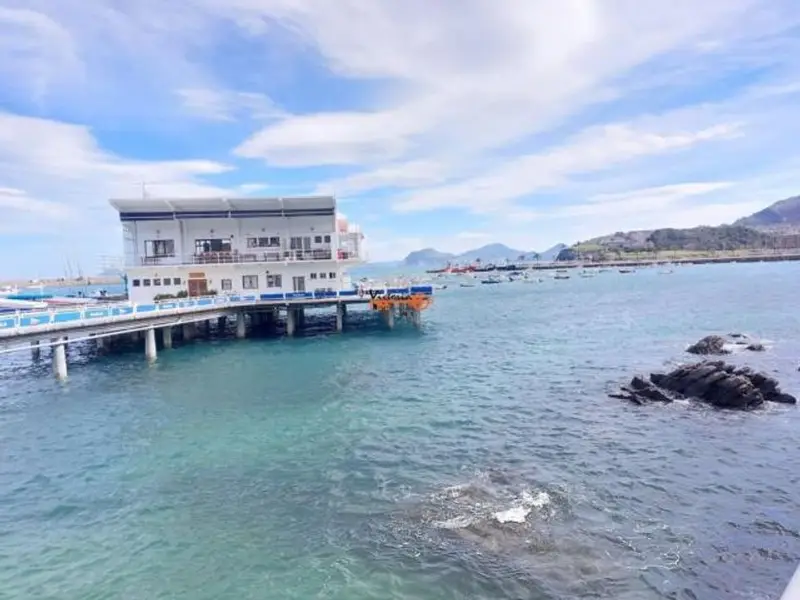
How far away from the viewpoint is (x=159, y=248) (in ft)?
159

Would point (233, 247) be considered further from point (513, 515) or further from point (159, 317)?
point (513, 515)

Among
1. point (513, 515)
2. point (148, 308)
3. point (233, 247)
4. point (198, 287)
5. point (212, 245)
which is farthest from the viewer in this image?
point (233, 247)

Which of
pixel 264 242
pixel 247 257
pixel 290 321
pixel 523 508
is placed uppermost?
pixel 264 242

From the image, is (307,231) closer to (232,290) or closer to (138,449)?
(232,290)

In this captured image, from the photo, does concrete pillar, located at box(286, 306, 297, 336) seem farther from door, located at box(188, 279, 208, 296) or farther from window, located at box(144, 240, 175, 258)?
window, located at box(144, 240, 175, 258)

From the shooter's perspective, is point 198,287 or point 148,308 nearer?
point 148,308

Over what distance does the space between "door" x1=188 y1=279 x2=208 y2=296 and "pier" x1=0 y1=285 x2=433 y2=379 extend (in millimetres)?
2865

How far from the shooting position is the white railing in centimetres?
4812

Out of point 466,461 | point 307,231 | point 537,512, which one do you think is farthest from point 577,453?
point 307,231

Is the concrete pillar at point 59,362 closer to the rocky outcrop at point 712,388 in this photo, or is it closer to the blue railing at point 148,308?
the blue railing at point 148,308

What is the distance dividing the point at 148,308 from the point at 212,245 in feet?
45.3

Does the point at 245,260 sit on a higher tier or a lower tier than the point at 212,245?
lower

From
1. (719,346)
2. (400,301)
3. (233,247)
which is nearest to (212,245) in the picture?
(233,247)

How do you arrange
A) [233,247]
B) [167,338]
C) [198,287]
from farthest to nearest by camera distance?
1. [233,247]
2. [198,287]
3. [167,338]
